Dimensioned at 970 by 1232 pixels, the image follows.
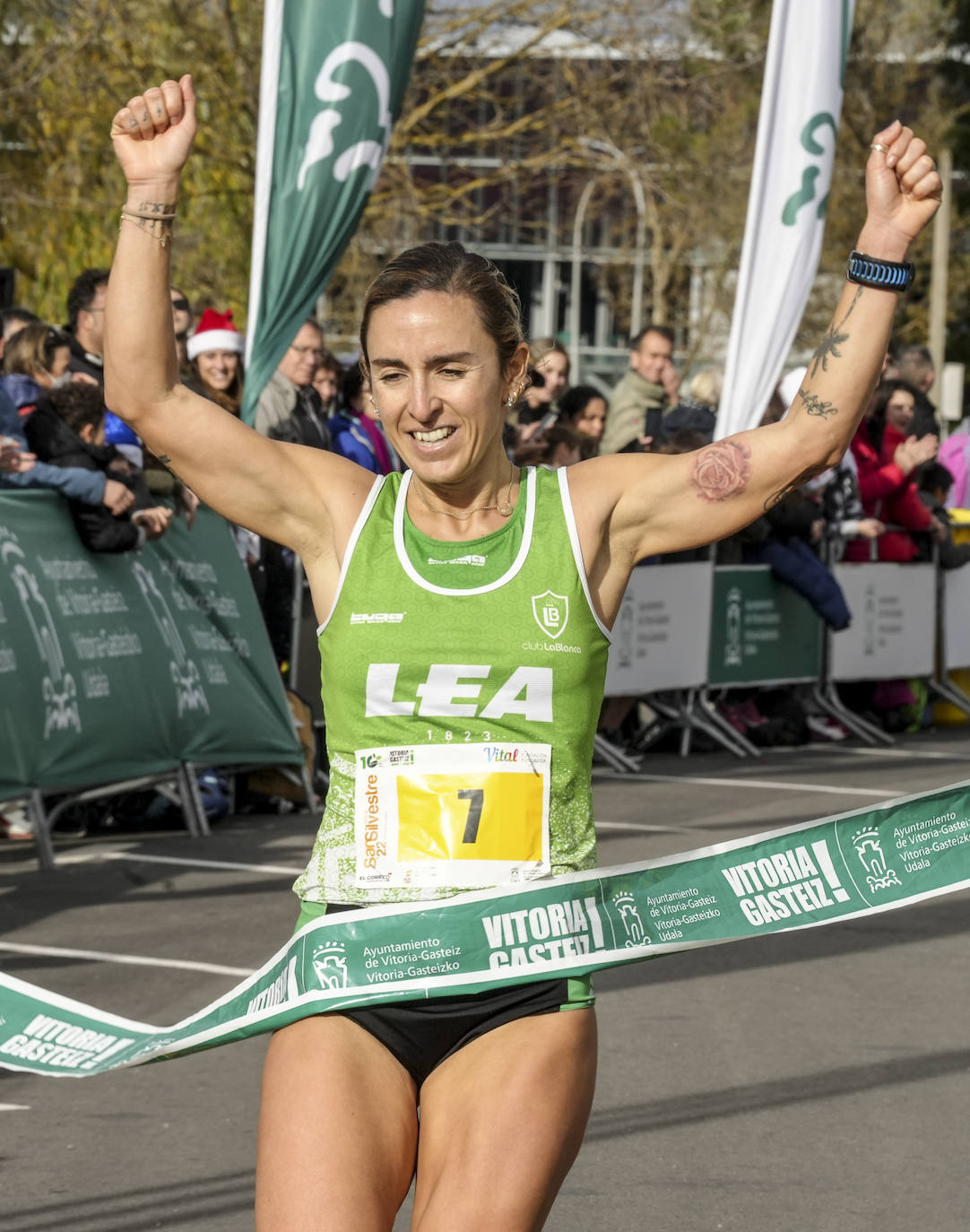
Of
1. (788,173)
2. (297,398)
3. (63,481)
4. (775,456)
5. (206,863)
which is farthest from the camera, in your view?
(788,173)

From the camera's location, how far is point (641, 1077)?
19.4 feet

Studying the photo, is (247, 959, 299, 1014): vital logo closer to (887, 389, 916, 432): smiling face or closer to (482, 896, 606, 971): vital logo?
(482, 896, 606, 971): vital logo

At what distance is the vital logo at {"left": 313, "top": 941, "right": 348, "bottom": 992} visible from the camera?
124 inches

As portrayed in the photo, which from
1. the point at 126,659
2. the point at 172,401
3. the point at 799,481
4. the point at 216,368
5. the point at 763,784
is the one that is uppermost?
the point at 172,401

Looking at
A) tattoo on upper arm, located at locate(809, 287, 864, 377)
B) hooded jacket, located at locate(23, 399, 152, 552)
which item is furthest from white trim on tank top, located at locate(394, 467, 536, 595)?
hooded jacket, located at locate(23, 399, 152, 552)

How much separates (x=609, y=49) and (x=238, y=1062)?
17.3 metres

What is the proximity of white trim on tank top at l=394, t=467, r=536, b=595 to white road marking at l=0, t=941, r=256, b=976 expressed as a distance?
3.93 meters

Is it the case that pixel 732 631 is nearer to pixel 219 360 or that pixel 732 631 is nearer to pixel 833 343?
pixel 219 360

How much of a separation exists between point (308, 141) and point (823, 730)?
562 cm

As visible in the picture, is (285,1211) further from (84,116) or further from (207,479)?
(84,116)

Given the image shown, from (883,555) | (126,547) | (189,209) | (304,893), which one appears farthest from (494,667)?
(189,209)

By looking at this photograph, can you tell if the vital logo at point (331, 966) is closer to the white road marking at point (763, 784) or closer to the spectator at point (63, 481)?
the spectator at point (63, 481)

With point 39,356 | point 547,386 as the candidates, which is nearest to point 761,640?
point 547,386

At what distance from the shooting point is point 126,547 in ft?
29.9
